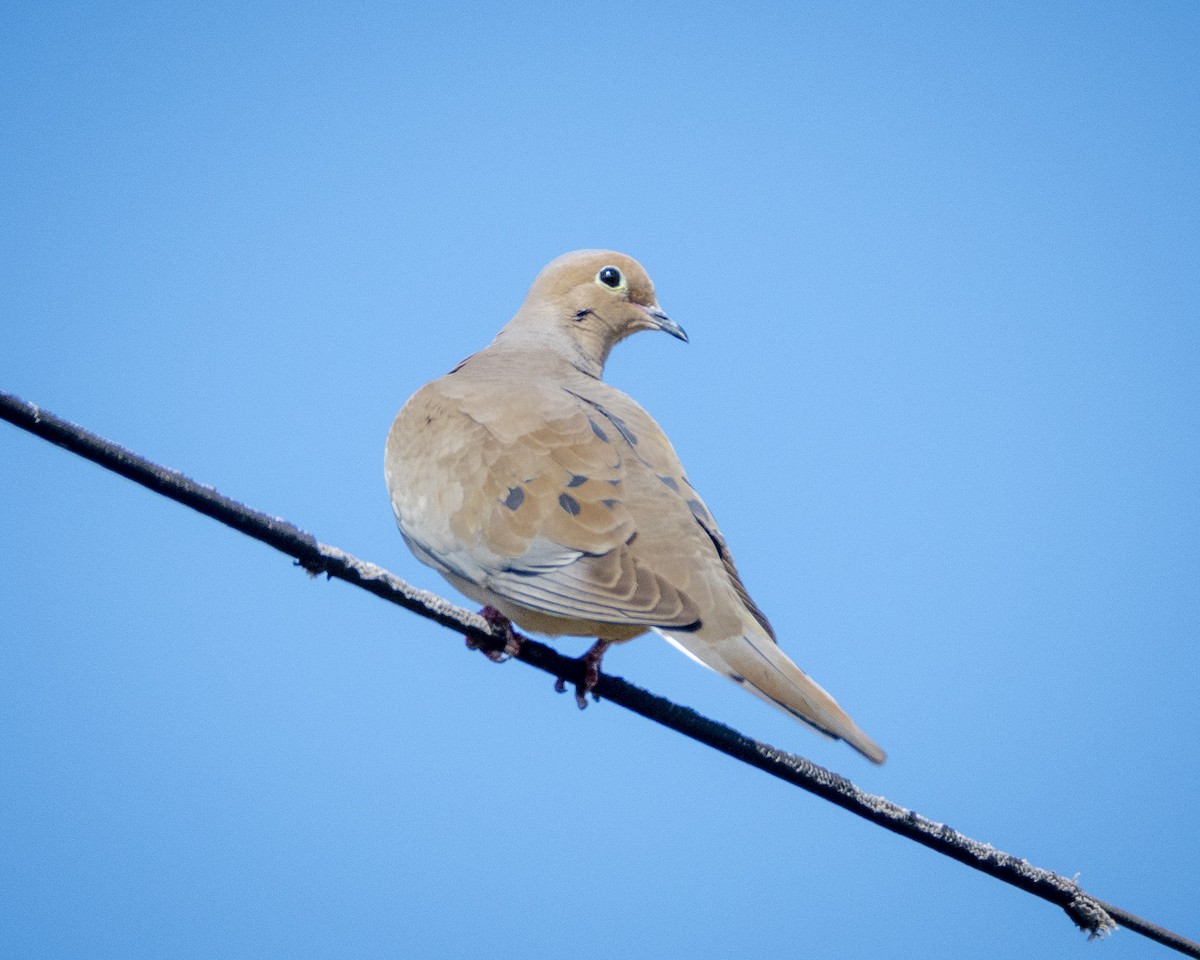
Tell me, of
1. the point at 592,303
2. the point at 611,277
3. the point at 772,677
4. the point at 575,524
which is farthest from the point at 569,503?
the point at 611,277

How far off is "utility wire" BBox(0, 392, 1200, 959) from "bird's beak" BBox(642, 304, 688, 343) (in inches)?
110

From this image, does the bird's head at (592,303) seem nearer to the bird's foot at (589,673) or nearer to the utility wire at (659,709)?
the bird's foot at (589,673)

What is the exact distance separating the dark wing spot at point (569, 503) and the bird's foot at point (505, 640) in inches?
11.6

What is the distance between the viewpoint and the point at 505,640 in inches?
105

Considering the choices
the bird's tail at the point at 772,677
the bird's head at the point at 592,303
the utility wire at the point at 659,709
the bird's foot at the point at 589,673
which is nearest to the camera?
the utility wire at the point at 659,709

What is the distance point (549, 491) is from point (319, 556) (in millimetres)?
1073

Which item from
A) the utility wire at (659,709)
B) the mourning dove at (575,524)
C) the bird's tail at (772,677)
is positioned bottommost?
the utility wire at (659,709)

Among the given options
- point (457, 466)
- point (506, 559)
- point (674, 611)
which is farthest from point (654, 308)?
point (674, 611)

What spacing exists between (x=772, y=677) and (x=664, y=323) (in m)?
2.82

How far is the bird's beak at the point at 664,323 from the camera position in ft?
16.6

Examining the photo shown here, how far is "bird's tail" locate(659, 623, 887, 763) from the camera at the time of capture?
2178 mm

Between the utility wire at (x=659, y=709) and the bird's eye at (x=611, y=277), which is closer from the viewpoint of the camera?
the utility wire at (x=659, y=709)

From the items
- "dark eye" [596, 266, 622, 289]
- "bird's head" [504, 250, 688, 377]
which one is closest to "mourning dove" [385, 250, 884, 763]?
"bird's head" [504, 250, 688, 377]

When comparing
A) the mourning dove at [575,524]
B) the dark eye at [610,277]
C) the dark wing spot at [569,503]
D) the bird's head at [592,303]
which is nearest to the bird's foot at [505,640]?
the mourning dove at [575,524]
